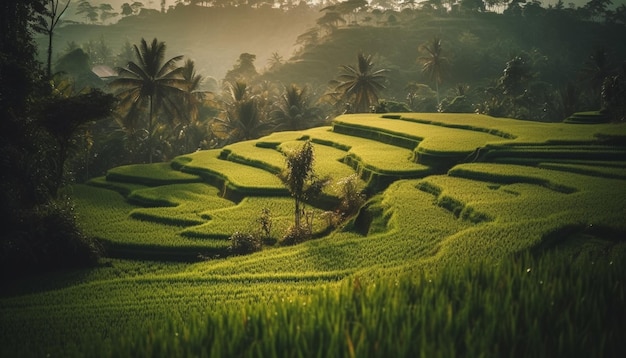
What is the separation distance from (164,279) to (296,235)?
4381mm

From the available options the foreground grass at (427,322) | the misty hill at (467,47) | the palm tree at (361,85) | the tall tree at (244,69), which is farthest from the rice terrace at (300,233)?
the misty hill at (467,47)

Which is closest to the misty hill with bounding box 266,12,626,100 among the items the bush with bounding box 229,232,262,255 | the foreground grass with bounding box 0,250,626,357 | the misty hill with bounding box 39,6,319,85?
the misty hill with bounding box 39,6,319,85

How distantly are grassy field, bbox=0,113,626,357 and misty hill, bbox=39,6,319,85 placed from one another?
11098 cm

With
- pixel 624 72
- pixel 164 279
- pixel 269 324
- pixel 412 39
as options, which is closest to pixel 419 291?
pixel 269 324

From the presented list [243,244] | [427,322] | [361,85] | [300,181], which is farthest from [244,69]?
[427,322]

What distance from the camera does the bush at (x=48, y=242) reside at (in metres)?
12.9

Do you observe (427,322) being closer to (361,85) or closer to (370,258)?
(370,258)

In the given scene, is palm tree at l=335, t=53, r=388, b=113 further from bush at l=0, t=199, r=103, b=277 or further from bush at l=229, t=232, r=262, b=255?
bush at l=0, t=199, r=103, b=277

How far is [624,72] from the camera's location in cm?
3534

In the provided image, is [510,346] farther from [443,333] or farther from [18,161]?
[18,161]

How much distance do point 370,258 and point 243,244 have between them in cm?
426

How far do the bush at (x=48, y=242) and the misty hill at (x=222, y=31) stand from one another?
119856 mm

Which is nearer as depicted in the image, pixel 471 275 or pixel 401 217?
pixel 471 275

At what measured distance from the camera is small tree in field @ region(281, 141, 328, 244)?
14758 mm
